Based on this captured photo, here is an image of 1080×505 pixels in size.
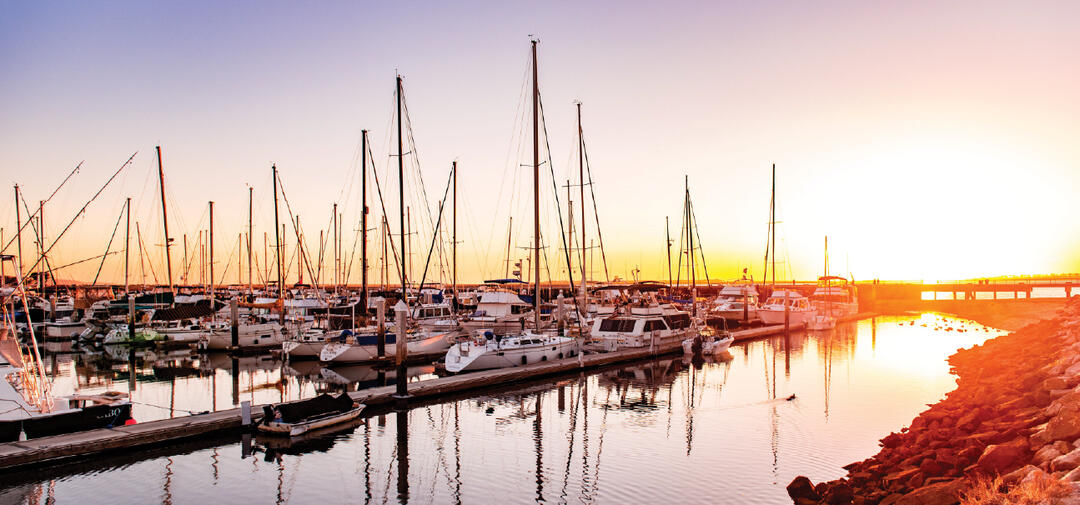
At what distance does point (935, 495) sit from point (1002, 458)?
6.91 ft

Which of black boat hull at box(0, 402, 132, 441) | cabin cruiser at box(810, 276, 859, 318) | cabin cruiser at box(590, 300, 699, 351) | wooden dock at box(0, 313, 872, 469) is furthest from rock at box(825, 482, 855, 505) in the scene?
cabin cruiser at box(810, 276, 859, 318)

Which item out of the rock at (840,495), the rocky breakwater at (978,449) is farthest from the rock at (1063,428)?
the rock at (840,495)

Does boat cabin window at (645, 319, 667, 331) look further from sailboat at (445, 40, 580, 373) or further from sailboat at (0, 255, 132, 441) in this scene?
sailboat at (0, 255, 132, 441)

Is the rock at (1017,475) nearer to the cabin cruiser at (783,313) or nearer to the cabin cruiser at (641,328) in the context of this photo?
the cabin cruiser at (641,328)

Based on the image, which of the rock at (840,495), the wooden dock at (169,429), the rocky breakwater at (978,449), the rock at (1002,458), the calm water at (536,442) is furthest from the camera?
the wooden dock at (169,429)

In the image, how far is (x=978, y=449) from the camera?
46.7 ft

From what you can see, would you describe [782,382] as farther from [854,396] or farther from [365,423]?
[365,423]

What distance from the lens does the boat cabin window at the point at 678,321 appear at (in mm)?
44969

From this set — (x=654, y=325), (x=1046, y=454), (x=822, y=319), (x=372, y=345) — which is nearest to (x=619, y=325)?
(x=654, y=325)

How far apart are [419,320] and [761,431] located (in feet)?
100

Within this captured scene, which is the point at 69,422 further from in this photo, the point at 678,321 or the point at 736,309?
the point at 736,309

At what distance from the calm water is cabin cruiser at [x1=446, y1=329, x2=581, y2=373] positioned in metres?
2.79

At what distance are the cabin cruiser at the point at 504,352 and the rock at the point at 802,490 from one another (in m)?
19.8

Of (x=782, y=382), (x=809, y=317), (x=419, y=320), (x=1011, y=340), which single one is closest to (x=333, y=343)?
(x=419, y=320)
